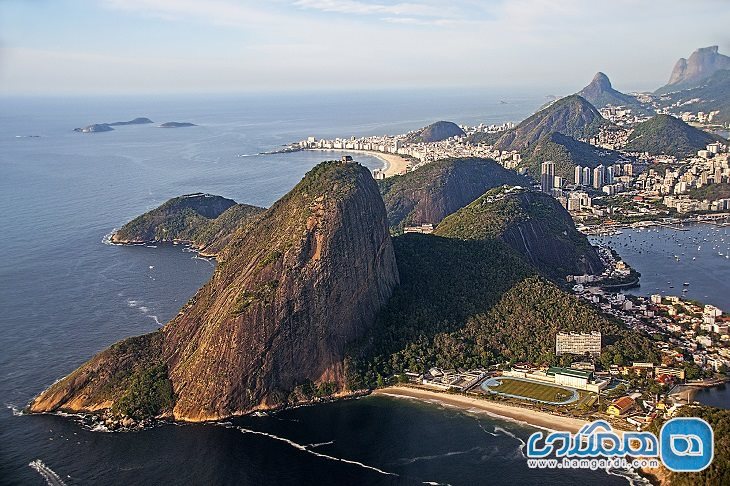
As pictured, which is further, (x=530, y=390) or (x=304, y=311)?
(x=304, y=311)

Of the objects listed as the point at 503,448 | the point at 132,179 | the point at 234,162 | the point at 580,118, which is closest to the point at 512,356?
the point at 503,448

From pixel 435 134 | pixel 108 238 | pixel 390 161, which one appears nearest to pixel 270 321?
pixel 108 238

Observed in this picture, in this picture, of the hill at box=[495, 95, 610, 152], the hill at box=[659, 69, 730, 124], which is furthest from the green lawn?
the hill at box=[659, 69, 730, 124]

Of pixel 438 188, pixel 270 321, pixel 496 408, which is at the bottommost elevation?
pixel 496 408

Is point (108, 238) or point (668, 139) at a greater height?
point (668, 139)

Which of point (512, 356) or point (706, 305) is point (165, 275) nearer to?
point (512, 356)

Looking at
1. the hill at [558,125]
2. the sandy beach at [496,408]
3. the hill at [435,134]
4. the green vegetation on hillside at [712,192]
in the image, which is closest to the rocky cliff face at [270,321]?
the sandy beach at [496,408]

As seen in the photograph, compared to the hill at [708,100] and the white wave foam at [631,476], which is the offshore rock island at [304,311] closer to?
the white wave foam at [631,476]

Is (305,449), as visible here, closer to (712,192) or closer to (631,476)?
(631,476)
